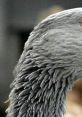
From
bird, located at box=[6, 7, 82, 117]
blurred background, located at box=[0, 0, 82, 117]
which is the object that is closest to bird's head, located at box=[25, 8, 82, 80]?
bird, located at box=[6, 7, 82, 117]

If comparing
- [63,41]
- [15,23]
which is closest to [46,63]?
[63,41]

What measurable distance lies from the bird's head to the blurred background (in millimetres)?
4164

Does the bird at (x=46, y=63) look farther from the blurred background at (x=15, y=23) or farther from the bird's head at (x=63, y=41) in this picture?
the blurred background at (x=15, y=23)

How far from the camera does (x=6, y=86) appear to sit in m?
8.02

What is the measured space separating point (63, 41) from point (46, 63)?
0.20 metres

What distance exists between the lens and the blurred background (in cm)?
791

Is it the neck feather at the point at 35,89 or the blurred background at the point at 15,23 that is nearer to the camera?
the neck feather at the point at 35,89

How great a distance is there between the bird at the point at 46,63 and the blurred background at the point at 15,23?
416 cm

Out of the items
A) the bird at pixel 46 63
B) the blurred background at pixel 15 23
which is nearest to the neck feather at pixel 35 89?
the bird at pixel 46 63

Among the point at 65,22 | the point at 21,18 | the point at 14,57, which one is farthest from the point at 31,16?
the point at 65,22

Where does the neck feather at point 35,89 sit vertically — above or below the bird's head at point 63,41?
below

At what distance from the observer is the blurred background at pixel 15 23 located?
7.91 metres

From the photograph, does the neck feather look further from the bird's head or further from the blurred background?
the blurred background

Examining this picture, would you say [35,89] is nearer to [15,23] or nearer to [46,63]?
[46,63]
